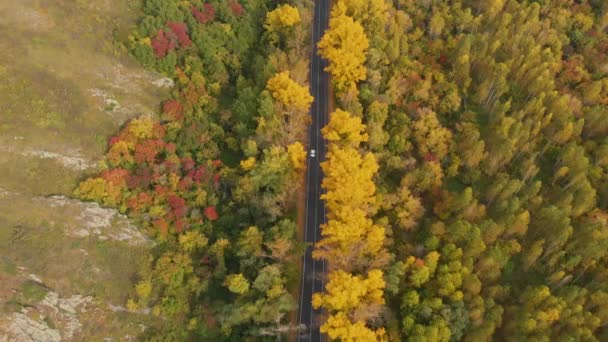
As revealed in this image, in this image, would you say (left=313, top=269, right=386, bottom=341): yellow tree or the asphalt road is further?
the asphalt road

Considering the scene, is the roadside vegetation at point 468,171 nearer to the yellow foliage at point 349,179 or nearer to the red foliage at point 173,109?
the yellow foliage at point 349,179

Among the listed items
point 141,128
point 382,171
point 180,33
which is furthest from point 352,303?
point 180,33

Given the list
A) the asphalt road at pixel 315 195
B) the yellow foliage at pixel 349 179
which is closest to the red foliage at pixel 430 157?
the yellow foliage at pixel 349 179

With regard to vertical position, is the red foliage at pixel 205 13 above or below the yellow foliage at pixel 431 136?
above

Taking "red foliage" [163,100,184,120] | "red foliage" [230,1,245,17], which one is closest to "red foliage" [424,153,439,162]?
"red foliage" [163,100,184,120]

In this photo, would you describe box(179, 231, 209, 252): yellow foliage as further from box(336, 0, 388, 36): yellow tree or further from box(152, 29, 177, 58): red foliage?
box(336, 0, 388, 36): yellow tree
